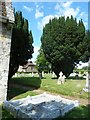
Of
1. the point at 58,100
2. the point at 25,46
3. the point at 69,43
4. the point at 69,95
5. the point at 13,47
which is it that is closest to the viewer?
the point at 58,100

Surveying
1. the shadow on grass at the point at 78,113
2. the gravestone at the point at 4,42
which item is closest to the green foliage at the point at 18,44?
the gravestone at the point at 4,42

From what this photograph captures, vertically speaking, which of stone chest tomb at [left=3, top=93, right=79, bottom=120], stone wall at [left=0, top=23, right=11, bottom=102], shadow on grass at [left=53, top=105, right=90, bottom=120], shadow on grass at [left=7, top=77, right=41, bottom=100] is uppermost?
stone wall at [left=0, top=23, right=11, bottom=102]

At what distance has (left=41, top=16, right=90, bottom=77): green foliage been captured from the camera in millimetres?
26734

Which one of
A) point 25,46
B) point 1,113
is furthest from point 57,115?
point 25,46

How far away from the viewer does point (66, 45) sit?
1046 inches

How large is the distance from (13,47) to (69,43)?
34.2ft

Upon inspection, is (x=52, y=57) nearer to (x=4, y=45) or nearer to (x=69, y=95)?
(x=69, y=95)

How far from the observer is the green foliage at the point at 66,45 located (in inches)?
1053

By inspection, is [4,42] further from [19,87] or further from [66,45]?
[66,45]

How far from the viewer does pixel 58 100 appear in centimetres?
1332

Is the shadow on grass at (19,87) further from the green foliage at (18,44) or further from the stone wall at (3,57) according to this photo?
the green foliage at (18,44)

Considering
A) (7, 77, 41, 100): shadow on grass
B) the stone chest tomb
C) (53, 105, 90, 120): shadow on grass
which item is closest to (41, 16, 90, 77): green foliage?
(7, 77, 41, 100): shadow on grass

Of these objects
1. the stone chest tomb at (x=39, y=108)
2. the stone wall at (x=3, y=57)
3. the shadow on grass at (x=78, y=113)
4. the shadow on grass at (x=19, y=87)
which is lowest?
the shadow on grass at (x=78, y=113)

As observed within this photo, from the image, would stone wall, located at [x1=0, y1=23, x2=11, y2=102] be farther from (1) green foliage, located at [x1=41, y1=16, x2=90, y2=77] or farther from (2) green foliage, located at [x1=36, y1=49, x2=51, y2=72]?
(2) green foliage, located at [x1=36, y1=49, x2=51, y2=72]
